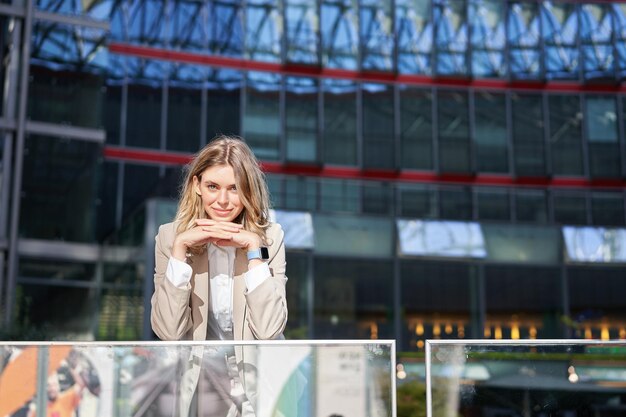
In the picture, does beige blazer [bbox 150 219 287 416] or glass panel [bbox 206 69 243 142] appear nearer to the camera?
beige blazer [bbox 150 219 287 416]

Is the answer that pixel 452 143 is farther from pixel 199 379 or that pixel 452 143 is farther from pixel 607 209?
pixel 199 379

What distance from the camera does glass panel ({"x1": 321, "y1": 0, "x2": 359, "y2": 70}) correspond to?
74.9 ft

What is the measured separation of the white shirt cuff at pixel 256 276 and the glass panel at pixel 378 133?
19194mm

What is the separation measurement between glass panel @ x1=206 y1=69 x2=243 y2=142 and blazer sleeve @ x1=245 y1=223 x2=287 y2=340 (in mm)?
18551

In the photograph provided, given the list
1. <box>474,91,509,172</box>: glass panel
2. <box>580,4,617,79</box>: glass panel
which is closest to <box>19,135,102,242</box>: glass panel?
<box>474,91,509,172</box>: glass panel

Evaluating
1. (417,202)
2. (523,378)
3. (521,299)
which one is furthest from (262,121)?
(523,378)

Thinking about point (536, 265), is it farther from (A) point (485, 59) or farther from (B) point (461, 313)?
(A) point (485, 59)

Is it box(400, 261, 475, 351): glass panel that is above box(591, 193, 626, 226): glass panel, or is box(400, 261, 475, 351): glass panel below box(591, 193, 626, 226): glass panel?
below

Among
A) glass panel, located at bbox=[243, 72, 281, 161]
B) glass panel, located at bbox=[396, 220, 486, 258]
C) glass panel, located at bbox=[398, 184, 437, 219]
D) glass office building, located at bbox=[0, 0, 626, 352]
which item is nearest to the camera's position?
glass office building, located at bbox=[0, 0, 626, 352]

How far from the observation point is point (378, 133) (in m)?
22.9

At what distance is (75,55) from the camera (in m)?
20.7

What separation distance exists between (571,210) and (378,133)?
4.53 m

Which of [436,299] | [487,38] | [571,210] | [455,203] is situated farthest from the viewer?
[487,38]

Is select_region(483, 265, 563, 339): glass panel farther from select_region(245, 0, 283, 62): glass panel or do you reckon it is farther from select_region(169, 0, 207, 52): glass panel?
select_region(169, 0, 207, 52): glass panel
